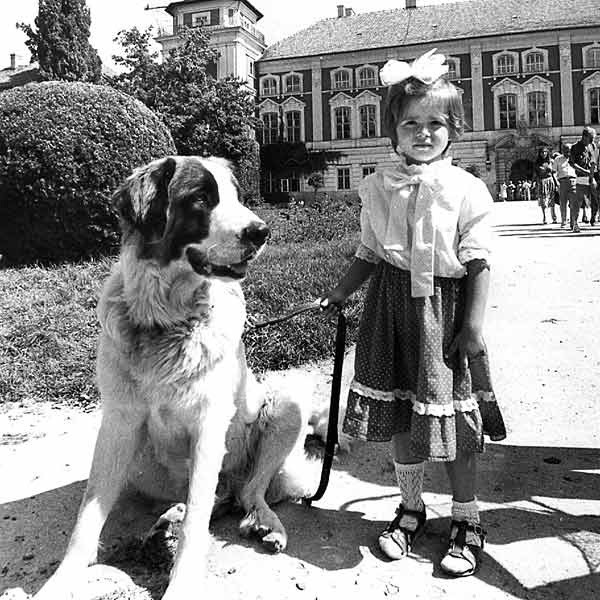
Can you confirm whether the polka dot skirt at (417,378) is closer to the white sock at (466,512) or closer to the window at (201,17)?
the white sock at (466,512)

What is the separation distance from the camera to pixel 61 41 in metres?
35.5

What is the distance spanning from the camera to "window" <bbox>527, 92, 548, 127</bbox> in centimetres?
4659

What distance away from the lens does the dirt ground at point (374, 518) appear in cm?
231

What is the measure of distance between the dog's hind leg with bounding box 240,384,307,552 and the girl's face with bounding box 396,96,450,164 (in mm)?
1304

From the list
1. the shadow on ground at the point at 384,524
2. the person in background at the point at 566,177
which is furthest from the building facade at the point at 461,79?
the shadow on ground at the point at 384,524

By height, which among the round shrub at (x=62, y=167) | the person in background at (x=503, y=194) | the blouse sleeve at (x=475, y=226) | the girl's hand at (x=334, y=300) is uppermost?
the person in background at (x=503, y=194)

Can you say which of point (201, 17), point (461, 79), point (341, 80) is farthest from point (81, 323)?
point (201, 17)

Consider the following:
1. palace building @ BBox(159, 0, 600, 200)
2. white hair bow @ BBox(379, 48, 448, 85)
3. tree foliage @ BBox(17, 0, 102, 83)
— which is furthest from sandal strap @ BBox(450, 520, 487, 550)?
palace building @ BBox(159, 0, 600, 200)

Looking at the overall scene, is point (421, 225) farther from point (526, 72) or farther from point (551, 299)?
point (526, 72)

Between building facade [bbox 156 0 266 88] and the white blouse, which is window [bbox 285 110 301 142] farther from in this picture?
the white blouse

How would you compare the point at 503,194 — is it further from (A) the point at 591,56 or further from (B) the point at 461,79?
(A) the point at 591,56

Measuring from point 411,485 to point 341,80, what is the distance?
50811mm

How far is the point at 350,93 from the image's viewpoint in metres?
50.0

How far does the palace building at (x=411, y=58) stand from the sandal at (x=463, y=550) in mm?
45646
